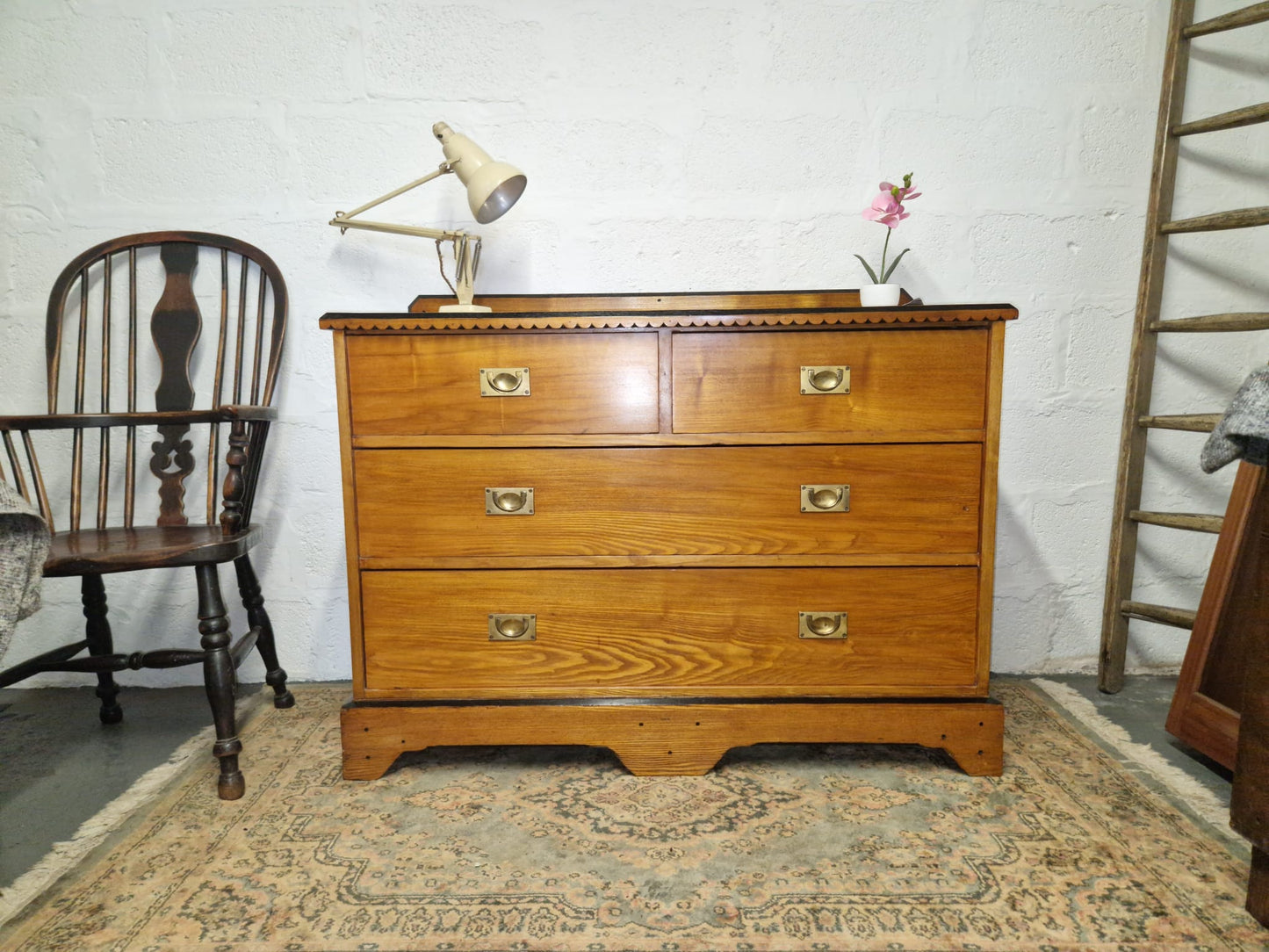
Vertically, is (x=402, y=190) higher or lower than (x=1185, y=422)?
A: higher

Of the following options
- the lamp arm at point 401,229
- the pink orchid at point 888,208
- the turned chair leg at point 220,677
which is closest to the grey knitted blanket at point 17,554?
the turned chair leg at point 220,677

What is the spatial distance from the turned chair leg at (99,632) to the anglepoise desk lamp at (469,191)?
3.54 feet

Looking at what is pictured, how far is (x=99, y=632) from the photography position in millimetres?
1760

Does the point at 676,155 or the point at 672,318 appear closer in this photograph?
the point at 672,318

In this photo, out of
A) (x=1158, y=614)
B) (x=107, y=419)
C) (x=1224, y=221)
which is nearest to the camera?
(x=107, y=419)

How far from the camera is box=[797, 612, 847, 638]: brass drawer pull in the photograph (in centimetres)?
147

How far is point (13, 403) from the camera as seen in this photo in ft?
6.55

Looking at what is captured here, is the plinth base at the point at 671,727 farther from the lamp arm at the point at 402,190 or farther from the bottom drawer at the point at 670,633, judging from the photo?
the lamp arm at the point at 402,190

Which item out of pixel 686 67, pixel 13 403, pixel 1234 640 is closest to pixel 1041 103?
pixel 686 67

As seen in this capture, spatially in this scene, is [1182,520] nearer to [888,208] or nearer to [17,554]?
[888,208]

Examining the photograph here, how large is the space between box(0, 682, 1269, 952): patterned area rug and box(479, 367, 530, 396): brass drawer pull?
827 mm

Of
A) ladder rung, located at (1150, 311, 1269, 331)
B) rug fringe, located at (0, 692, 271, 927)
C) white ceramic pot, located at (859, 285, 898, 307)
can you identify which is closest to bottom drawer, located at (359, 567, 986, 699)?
rug fringe, located at (0, 692, 271, 927)

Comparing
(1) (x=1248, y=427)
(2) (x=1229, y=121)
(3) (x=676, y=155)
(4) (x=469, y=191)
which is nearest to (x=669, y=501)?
(4) (x=469, y=191)

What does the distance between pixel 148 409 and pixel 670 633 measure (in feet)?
5.29
